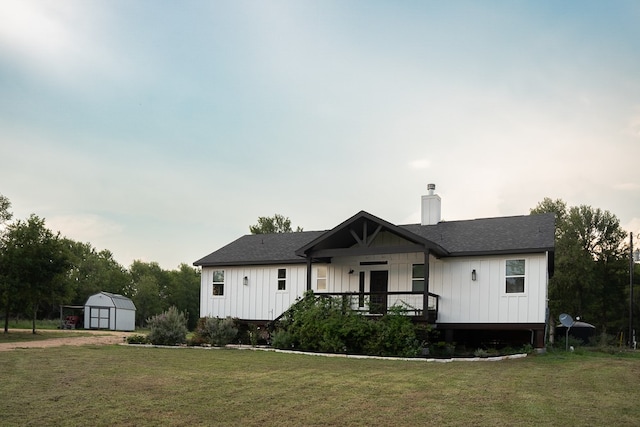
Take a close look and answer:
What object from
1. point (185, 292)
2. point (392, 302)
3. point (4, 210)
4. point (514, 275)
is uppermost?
point (4, 210)

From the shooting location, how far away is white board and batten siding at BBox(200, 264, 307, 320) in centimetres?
2425

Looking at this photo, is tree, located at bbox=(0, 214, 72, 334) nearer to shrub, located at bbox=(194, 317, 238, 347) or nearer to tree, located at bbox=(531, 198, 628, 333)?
shrub, located at bbox=(194, 317, 238, 347)

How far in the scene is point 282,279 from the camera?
2459 cm

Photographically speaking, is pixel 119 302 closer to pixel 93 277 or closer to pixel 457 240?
pixel 93 277

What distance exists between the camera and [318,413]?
826 cm

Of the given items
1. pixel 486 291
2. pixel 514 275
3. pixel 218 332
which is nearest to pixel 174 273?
pixel 218 332

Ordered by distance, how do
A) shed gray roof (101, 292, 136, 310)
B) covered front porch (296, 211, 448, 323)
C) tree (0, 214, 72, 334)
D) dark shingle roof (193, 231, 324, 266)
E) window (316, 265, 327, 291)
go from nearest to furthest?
1. covered front porch (296, 211, 448, 323)
2. window (316, 265, 327, 291)
3. dark shingle roof (193, 231, 324, 266)
4. tree (0, 214, 72, 334)
5. shed gray roof (101, 292, 136, 310)

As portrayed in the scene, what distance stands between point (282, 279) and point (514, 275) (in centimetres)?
926

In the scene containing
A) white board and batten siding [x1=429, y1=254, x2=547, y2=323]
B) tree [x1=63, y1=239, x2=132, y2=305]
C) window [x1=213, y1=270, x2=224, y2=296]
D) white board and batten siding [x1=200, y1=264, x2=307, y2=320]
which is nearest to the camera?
white board and batten siding [x1=429, y1=254, x2=547, y2=323]

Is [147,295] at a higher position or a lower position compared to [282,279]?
lower

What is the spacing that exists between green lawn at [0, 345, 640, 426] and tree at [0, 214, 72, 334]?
594 inches

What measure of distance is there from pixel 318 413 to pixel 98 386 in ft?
13.7

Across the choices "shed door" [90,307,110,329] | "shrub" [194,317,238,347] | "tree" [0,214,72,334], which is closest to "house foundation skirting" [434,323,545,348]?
"shrub" [194,317,238,347]

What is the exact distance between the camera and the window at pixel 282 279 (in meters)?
24.5
